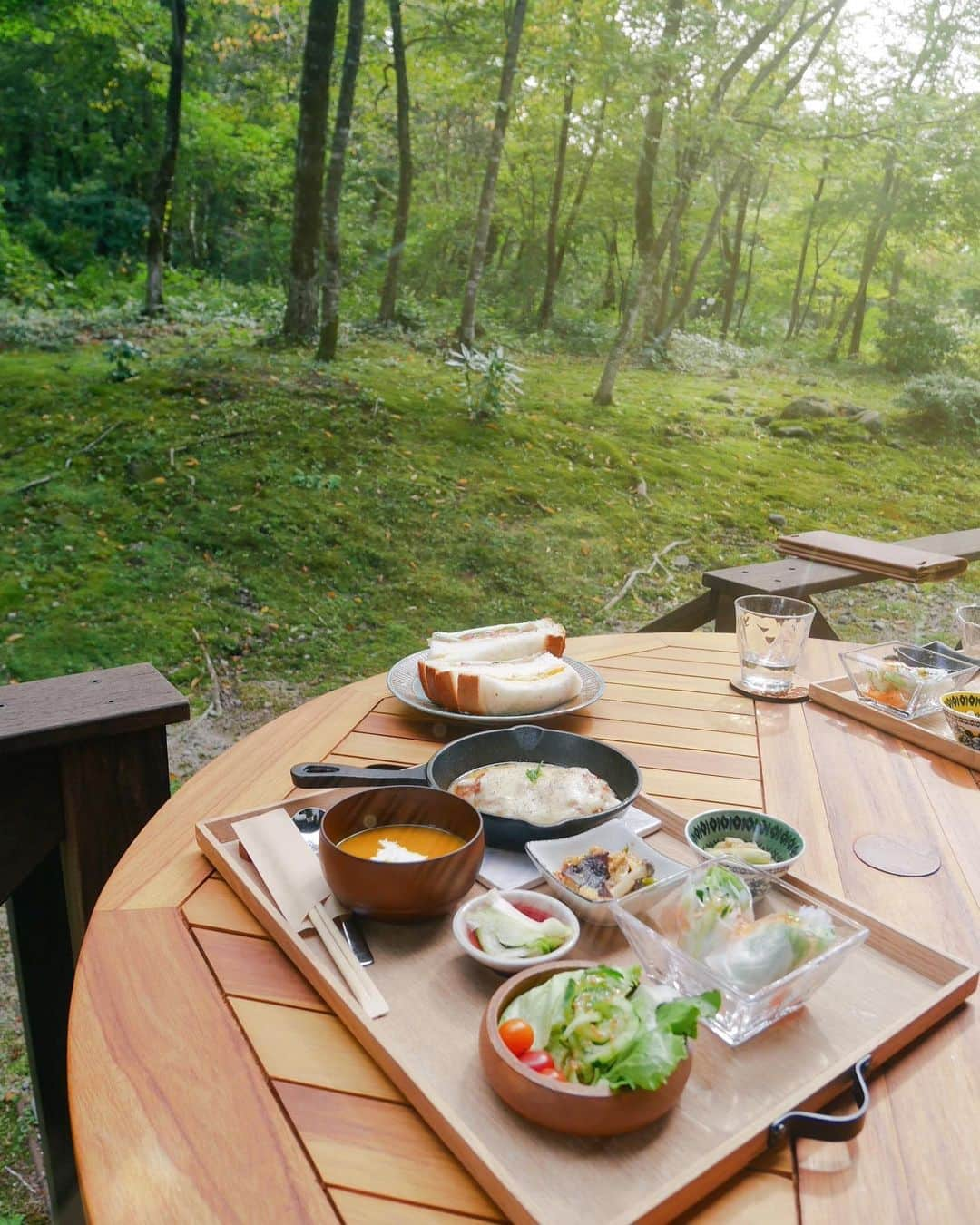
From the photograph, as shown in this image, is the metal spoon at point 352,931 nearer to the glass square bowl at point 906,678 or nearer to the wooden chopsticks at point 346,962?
the wooden chopsticks at point 346,962

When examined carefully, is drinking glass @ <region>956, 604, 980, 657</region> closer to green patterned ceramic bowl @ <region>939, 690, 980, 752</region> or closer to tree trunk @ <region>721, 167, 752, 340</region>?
green patterned ceramic bowl @ <region>939, 690, 980, 752</region>

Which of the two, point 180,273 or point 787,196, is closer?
point 180,273

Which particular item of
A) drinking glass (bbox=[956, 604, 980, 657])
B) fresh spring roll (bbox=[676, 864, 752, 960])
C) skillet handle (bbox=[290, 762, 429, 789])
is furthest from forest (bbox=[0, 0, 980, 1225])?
drinking glass (bbox=[956, 604, 980, 657])

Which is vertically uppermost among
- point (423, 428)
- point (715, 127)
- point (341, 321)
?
point (715, 127)

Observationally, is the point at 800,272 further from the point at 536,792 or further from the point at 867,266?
the point at 536,792

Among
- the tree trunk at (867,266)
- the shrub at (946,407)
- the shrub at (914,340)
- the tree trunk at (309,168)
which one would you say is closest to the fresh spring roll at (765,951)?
the tree trunk at (309,168)

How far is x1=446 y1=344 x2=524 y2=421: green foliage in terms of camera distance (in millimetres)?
4992

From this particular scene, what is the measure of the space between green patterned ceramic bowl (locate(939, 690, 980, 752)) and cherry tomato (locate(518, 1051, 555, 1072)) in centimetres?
77

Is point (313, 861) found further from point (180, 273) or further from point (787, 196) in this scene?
point (787, 196)

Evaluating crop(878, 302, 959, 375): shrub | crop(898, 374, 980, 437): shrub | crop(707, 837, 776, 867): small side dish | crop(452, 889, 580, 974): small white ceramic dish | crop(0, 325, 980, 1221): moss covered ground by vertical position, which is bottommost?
crop(0, 325, 980, 1221): moss covered ground

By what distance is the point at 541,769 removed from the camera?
869 millimetres

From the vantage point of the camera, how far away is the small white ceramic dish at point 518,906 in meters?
0.61

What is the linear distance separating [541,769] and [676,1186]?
0.44 metres

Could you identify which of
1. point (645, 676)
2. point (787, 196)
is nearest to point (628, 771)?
point (645, 676)
